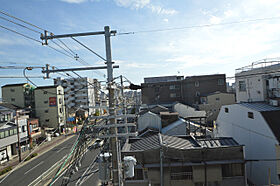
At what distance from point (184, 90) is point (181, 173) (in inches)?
1133

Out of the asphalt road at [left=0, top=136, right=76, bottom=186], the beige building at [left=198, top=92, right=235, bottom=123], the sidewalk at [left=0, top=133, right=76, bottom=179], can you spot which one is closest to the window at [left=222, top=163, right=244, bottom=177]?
the asphalt road at [left=0, top=136, right=76, bottom=186]

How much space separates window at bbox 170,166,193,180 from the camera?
856cm

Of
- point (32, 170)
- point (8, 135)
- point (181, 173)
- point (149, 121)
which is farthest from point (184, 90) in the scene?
point (8, 135)

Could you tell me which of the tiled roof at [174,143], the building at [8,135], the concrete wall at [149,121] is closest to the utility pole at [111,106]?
the tiled roof at [174,143]

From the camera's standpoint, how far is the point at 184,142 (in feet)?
32.5

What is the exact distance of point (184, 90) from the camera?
35969 mm

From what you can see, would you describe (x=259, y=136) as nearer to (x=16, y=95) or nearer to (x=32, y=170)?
(x=32, y=170)

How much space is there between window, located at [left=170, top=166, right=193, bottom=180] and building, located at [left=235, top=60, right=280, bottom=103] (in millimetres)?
6459

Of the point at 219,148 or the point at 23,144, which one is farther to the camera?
the point at 23,144

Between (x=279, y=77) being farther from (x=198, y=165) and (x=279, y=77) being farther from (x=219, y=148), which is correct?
(x=198, y=165)

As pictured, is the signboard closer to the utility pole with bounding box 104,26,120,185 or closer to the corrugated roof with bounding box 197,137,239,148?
the corrugated roof with bounding box 197,137,239,148

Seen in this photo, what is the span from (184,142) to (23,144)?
24083mm

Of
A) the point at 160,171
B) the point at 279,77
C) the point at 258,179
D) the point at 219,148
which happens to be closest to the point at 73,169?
the point at 160,171

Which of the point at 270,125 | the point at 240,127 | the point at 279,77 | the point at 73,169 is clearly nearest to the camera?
the point at 73,169
